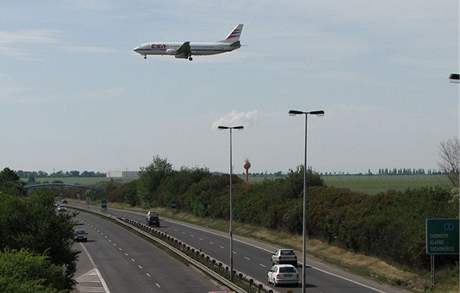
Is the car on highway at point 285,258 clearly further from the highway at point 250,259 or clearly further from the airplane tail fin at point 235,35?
the airplane tail fin at point 235,35

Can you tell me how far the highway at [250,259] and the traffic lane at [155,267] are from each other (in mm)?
4238

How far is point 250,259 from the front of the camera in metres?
75.6

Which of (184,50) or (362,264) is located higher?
(184,50)

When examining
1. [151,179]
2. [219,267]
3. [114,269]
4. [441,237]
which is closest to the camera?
[441,237]

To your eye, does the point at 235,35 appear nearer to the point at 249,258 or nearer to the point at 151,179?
the point at 249,258

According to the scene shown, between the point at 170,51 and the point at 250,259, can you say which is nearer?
the point at 250,259

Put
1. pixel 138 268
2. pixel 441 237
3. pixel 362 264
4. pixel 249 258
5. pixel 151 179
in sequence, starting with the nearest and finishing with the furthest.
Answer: pixel 441 237
pixel 138 268
pixel 362 264
pixel 249 258
pixel 151 179

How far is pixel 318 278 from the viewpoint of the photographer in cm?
6075

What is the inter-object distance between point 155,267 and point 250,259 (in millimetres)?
9664

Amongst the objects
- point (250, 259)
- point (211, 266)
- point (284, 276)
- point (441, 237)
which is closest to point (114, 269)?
point (211, 266)

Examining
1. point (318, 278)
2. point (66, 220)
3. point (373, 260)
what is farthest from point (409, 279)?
point (66, 220)

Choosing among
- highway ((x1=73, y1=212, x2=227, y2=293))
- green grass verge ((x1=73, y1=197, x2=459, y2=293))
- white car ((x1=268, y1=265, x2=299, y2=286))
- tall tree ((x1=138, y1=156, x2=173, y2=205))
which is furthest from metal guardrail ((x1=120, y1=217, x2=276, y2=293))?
tall tree ((x1=138, y1=156, x2=173, y2=205))

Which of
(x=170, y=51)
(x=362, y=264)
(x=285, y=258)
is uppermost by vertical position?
(x=170, y=51)

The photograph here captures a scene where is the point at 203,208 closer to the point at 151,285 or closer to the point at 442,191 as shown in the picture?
the point at 442,191
